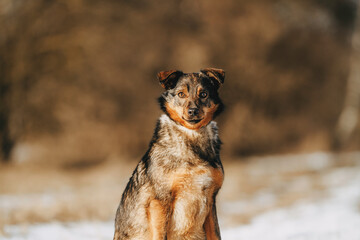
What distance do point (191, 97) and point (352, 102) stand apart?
63.2 ft

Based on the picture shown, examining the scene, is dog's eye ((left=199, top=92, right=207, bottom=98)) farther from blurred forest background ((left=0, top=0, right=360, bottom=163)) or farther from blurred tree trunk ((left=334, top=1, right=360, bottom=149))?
blurred tree trunk ((left=334, top=1, right=360, bottom=149))

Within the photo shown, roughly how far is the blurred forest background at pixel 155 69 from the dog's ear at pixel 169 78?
11987 mm

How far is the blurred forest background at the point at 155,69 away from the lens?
1455 cm

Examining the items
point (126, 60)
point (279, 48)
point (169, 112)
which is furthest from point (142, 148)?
point (169, 112)

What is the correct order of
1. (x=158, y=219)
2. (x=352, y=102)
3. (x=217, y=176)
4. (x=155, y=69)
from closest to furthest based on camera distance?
(x=158, y=219), (x=217, y=176), (x=155, y=69), (x=352, y=102)

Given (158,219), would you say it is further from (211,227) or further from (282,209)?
(282,209)

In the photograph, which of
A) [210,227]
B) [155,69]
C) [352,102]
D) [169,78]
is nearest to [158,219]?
[210,227]

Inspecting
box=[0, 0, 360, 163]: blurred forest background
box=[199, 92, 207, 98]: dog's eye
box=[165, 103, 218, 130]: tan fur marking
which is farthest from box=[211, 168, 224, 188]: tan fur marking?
box=[0, 0, 360, 163]: blurred forest background

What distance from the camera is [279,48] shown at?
19422 millimetres

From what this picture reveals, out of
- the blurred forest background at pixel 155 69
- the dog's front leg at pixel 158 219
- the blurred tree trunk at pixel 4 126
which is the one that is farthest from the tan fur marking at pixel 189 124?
the blurred tree trunk at pixel 4 126

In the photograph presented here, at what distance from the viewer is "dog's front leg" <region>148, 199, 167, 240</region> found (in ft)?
10.8

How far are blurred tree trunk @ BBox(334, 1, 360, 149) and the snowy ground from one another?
378cm

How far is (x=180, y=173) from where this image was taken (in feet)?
11.0

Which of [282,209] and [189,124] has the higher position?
[282,209]
